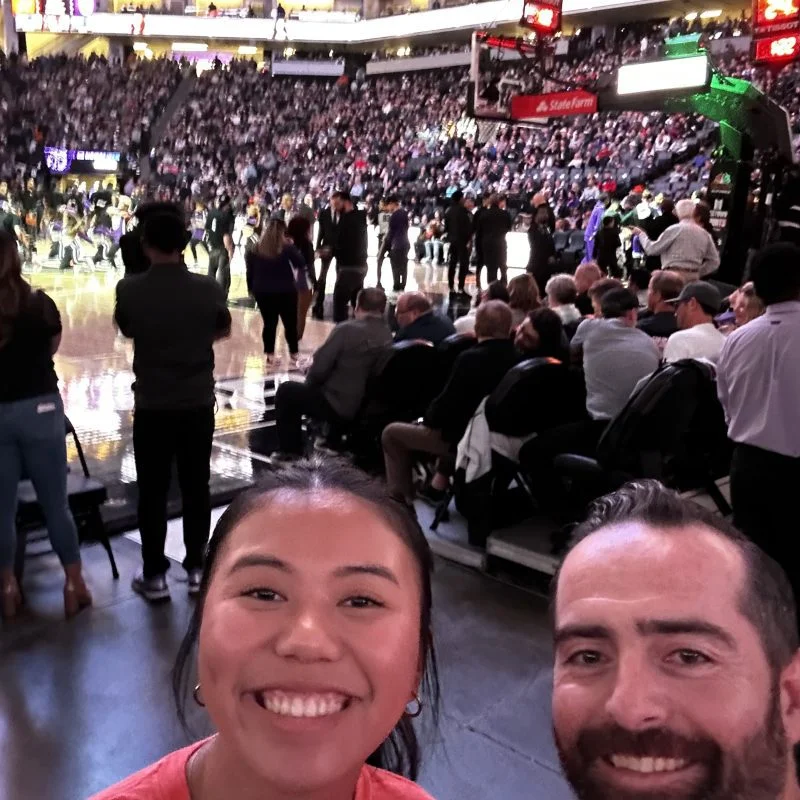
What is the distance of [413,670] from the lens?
99 cm

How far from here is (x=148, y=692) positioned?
2.96 m

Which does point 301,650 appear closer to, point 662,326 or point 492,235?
point 662,326

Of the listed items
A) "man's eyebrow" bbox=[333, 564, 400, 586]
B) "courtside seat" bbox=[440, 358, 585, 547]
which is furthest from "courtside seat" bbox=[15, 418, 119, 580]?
"man's eyebrow" bbox=[333, 564, 400, 586]

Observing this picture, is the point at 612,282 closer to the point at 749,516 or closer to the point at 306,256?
the point at 749,516

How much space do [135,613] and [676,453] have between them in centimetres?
243

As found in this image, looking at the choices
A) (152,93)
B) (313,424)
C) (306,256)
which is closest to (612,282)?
(313,424)

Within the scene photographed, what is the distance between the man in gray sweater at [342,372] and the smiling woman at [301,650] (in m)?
4.01

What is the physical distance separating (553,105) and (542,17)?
2.16m

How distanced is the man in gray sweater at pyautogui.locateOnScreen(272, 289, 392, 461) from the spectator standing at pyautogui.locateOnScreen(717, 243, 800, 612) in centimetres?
229

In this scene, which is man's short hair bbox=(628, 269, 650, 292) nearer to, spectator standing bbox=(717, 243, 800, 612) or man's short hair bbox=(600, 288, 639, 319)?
man's short hair bbox=(600, 288, 639, 319)

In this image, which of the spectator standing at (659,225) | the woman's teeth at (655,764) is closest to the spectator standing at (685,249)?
the spectator standing at (659,225)

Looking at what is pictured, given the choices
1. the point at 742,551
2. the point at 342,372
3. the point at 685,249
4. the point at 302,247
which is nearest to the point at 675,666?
the point at 742,551

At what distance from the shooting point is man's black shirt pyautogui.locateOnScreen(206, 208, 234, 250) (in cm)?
1123

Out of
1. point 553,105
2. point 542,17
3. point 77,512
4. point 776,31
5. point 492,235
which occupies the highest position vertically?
point 542,17
